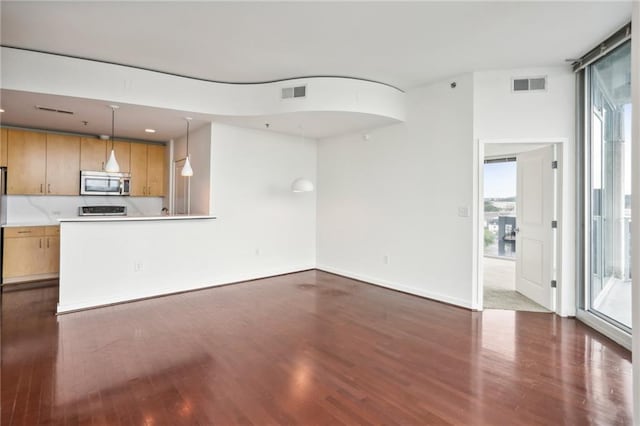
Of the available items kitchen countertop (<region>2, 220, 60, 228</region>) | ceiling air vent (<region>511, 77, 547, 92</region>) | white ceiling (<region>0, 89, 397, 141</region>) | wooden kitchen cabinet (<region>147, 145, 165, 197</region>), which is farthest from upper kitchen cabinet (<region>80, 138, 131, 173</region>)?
ceiling air vent (<region>511, 77, 547, 92</region>)

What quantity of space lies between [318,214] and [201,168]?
2489 millimetres

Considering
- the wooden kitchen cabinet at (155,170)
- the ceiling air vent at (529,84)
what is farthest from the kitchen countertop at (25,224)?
the ceiling air vent at (529,84)

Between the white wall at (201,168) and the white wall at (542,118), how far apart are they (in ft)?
13.5

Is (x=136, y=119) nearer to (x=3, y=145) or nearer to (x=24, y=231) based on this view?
(x=3, y=145)

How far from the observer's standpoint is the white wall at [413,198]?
4398mm

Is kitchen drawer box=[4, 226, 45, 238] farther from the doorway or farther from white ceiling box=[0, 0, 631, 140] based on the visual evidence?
the doorway

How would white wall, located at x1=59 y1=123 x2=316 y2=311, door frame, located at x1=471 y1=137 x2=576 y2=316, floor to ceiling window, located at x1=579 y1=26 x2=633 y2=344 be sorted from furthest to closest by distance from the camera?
white wall, located at x1=59 y1=123 x2=316 y2=311, door frame, located at x1=471 y1=137 x2=576 y2=316, floor to ceiling window, located at x1=579 y1=26 x2=633 y2=344

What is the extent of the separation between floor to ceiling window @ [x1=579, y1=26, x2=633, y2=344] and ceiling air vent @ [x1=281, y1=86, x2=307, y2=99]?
11.6ft

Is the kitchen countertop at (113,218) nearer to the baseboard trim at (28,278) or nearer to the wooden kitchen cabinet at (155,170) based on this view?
the baseboard trim at (28,278)

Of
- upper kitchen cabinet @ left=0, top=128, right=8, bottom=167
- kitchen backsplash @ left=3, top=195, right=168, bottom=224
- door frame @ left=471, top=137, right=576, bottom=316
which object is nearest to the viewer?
door frame @ left=471, top=137, right=576, bottom=316

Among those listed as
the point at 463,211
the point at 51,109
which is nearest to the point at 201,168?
the point at 51,109

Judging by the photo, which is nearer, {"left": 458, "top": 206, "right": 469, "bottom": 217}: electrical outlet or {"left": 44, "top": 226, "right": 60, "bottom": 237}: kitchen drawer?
{"left": 458, "top": 206, "right": 469, "bottom": 217}: electrical outlet

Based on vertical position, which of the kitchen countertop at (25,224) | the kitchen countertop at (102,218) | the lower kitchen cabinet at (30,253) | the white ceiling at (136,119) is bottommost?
the lower kitchen cabinet at (30,253)

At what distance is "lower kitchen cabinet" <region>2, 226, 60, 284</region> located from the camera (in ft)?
17.1
